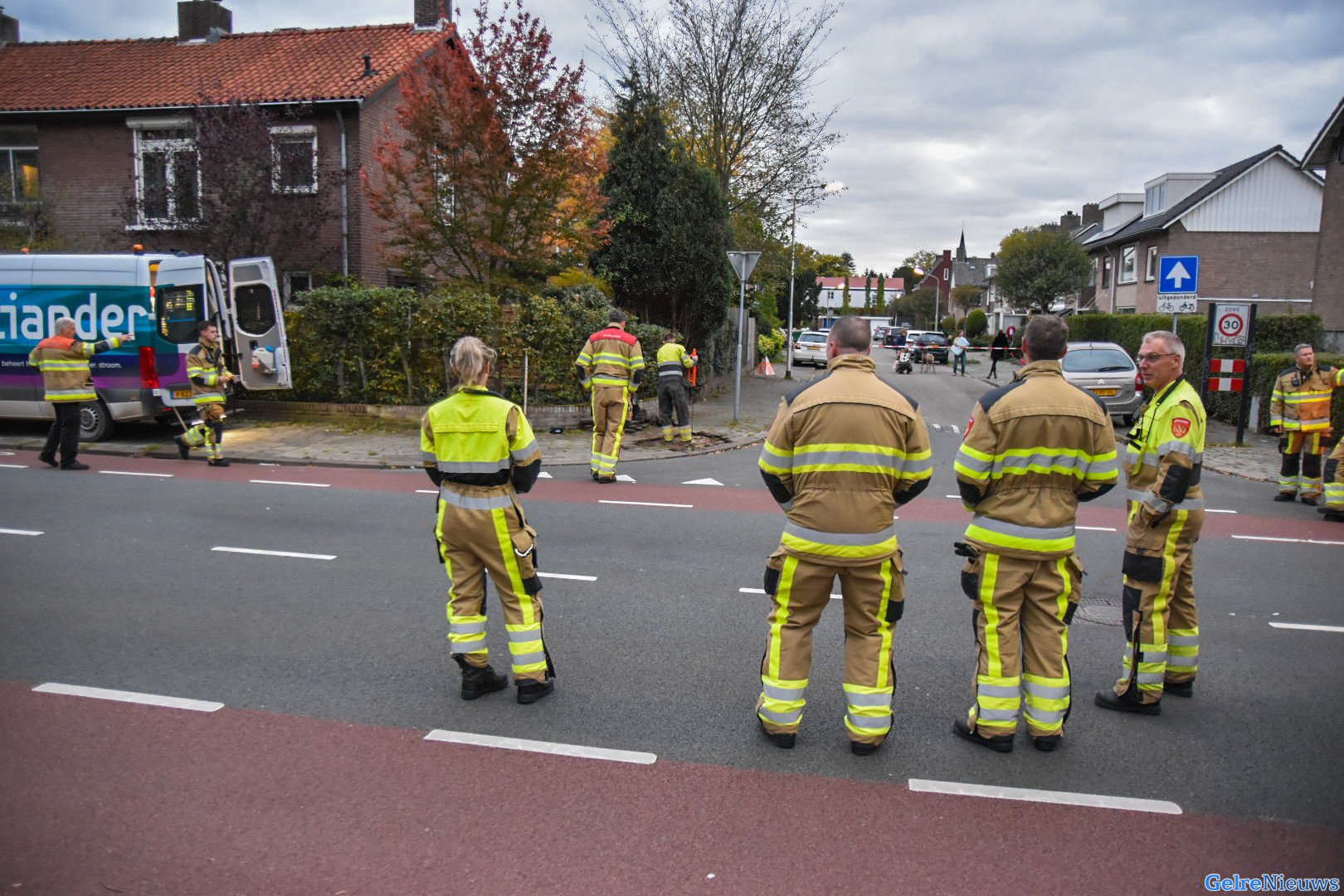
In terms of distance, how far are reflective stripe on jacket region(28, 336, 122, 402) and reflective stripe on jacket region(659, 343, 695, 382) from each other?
7220mm

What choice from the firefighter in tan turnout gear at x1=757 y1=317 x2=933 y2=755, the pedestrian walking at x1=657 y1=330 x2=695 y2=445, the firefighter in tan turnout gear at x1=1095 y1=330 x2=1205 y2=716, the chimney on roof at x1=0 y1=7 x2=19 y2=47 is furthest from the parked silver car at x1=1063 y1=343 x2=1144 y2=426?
the chimney on roof at x1=0 y1=7 x2=19 y2=47

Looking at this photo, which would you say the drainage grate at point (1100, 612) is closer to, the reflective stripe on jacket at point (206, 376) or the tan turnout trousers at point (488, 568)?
the tan turnout trousers at point (488, 568)

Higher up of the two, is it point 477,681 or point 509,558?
point 509,558

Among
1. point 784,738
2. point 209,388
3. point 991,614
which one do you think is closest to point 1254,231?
point 209,388

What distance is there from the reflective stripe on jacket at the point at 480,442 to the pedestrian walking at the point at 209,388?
8.87 metres

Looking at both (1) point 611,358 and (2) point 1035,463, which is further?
(1) point 611,358

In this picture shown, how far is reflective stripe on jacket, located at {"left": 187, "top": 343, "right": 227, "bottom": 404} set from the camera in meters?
12.1

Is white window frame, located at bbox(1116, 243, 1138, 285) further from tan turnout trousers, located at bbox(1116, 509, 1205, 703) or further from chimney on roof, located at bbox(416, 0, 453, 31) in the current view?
tan turnout trousers, located at bbox(1116, 509, 1205, 703)

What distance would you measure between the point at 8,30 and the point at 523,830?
1232 inches

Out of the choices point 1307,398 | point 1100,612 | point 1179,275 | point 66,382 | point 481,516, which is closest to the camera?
point 481,516

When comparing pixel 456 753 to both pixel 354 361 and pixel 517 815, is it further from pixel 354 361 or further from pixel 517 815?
pixel 354 361

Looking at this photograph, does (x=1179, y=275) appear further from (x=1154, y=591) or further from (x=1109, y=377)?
(x=1154, y=591)

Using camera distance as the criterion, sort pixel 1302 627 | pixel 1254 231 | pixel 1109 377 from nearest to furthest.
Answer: pixel 1302 627, pixel 1109 377, pixel 1254 231

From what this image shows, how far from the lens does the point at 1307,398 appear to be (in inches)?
413
